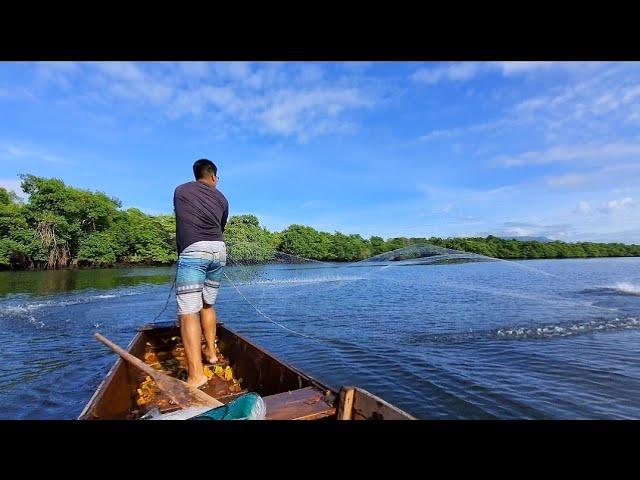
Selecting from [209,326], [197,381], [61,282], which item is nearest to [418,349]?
[209,326]

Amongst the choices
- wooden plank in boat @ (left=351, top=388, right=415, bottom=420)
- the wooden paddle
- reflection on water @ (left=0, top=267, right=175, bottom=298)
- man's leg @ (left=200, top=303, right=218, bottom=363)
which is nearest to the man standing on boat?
the wooden paddle

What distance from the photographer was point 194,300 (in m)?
5.09

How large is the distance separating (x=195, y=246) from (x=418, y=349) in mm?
8513

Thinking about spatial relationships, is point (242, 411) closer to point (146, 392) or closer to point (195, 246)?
point (195, 246)

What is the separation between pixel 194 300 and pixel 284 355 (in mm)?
6386

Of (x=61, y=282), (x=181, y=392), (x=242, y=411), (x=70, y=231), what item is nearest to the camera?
(x=242, y=411)

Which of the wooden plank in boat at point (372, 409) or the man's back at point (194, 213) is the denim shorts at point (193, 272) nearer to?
the man's back at point (194, 213)

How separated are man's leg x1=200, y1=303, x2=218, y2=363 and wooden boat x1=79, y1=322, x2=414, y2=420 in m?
0.41

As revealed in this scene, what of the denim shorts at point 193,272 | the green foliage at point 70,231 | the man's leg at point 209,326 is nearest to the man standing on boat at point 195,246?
the denim shorts at point 193,272

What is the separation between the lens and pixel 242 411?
313 centimetres

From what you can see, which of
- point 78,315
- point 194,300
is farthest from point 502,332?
point 78,315

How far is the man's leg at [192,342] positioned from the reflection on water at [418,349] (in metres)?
3.67
